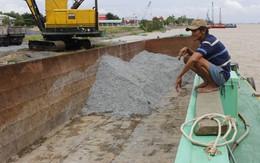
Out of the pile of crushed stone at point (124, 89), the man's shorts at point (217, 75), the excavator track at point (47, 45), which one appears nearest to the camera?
the man's shorts at point (217, 75)

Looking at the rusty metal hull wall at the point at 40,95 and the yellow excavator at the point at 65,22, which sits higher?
the yellow excavator at the point at 65,22

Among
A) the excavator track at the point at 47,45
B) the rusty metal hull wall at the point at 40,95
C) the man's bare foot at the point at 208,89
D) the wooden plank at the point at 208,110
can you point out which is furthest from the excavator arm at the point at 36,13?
the wooden plank at the point at 208,110

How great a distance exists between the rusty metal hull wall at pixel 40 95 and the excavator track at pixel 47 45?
18.3 feet

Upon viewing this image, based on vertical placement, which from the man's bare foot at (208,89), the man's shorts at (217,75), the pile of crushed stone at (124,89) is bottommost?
the pile of crushed stone at (124,89)

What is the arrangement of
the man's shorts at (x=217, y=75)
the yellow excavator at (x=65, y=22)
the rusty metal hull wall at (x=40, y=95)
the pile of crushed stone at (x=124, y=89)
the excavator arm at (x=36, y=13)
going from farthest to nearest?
1. the excavator arm at (x=36, y=13)
2. the yellow excavator at (x=65, y=22)
3. the pile of crushed stone at (x=124, y=89)
4. the rusty metal hull wall at (x=40, y=95)
5. the man's shorts at (x=217, y=75)

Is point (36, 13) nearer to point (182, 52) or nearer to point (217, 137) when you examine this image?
point (182, 52)

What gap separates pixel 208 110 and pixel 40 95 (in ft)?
13.5

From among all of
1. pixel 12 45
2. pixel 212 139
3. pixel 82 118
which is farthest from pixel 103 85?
pixel 12 45

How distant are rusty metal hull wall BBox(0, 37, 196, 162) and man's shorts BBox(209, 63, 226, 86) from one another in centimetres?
345

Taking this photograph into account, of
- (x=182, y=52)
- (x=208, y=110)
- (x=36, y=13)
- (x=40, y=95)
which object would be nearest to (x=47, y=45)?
(x=36, y=13)

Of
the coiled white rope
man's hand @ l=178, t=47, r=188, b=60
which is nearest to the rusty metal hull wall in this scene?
man's hand @ l=178, t=47, r=188, b=60

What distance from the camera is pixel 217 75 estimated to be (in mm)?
4266

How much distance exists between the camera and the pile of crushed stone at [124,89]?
325 inches

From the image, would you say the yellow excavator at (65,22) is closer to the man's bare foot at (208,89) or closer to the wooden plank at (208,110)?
the man's bare foot at (208,89)
